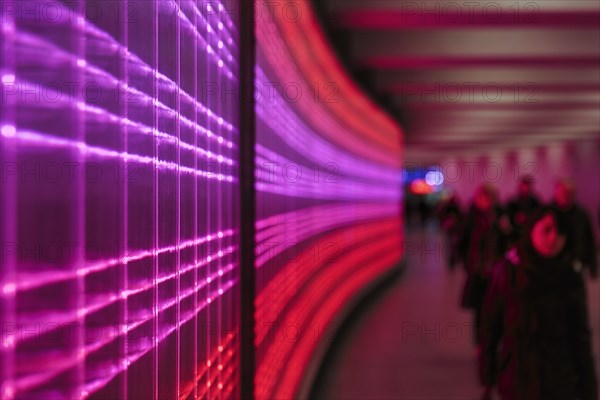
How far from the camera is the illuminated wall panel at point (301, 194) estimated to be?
4.43 metres

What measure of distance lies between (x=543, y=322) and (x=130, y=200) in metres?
3.32

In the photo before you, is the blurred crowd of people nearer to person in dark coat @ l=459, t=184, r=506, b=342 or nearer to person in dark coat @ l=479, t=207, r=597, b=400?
person in dark coat @ l=479, t=207, r=597, b=400

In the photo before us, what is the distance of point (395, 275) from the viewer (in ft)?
55.3

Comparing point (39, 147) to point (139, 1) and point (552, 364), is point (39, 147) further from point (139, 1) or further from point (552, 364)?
point (552, 364)

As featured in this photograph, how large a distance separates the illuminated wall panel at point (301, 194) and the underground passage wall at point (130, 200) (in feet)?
0.17

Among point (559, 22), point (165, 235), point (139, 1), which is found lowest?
point (165, 235)

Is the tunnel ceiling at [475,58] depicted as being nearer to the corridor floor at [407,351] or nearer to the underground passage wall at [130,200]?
the corridor floor at [407,351]

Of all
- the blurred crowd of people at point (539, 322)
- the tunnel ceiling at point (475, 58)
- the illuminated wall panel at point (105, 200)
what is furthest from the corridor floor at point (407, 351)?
the illuminated wall panel at point (105, 200)

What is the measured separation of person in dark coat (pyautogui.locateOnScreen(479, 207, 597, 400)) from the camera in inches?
177

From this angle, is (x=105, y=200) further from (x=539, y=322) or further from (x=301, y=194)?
(x=301, y=194)

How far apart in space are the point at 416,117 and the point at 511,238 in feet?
40.7

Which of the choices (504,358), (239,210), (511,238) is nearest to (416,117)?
(511,238)

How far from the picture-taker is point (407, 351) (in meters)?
8.96

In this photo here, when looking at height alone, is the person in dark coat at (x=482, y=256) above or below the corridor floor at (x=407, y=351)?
above
